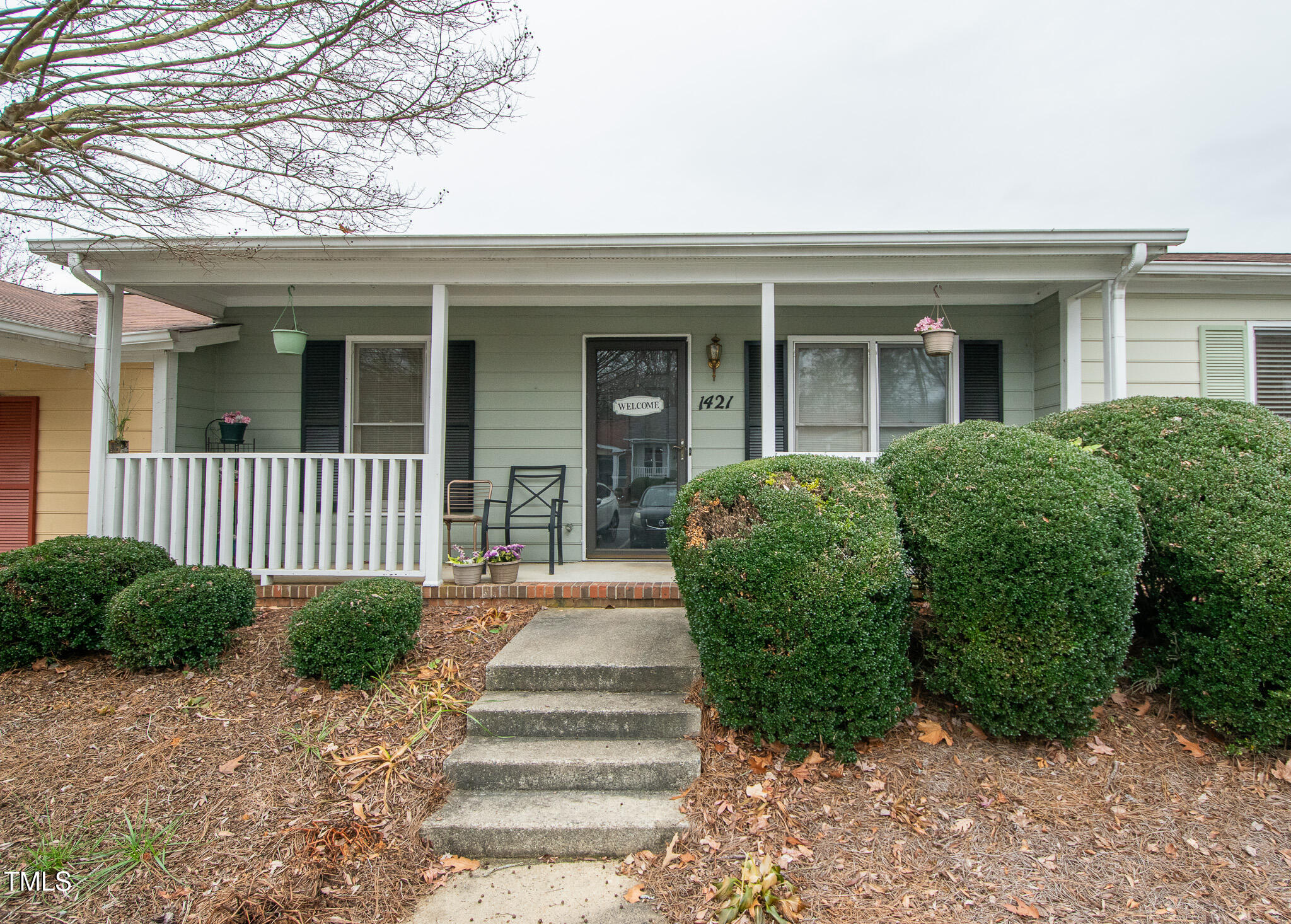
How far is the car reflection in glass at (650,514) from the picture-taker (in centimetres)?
563

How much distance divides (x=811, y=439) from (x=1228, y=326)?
3.30 metres

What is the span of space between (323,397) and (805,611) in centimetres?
472

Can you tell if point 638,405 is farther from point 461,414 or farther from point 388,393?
point 388,393

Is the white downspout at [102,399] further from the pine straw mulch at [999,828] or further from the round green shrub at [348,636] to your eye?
the pine straw mulch at [999,828]

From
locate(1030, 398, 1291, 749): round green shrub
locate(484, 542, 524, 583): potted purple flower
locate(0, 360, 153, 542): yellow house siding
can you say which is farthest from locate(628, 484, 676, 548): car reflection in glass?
locate(0, 360, 153, 542): yellow house siding

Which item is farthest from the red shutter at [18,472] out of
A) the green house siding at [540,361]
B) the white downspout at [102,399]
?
the white downspout at [102,399]

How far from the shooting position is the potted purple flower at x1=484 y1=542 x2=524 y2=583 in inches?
180

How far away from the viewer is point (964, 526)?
101 inches

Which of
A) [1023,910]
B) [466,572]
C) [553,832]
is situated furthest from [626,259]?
[1023,910]

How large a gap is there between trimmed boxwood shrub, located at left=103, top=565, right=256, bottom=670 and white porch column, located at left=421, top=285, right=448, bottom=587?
117 centimetres

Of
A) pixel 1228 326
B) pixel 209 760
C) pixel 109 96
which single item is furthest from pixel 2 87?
pixel 1228 326

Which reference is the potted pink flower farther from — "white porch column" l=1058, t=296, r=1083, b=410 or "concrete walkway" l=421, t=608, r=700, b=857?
"concrete walkway" l=421, t=608, r=700, b=857

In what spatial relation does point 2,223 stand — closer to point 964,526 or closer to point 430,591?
point 430,591

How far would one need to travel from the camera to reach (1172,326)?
5168mm
